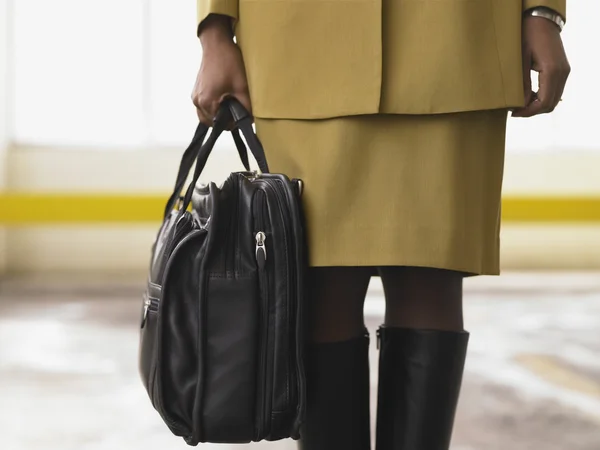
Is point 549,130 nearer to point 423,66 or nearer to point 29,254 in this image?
point 29,254

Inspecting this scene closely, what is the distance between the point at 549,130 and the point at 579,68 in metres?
0.50

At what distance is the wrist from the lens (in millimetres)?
980

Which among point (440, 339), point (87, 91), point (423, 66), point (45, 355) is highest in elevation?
point (87, 91)

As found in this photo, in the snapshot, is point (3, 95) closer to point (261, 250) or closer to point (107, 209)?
point (107, 209)

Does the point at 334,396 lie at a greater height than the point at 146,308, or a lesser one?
lesser

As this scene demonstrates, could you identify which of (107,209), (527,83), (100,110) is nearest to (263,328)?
(527,83)

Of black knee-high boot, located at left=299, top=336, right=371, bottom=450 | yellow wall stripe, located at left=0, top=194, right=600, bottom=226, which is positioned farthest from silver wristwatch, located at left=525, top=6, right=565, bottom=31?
yellow wall stripe, located at left=0, top=194, right=600, bottom=226

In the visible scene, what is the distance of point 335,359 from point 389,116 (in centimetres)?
30

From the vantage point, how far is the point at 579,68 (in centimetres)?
587

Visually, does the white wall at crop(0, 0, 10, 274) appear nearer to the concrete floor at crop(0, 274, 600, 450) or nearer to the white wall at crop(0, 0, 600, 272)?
the white wall at crop(0, 0, 600, 272)

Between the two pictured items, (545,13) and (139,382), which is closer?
(545,13)

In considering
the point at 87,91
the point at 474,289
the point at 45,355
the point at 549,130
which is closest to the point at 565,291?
the point at 474,289

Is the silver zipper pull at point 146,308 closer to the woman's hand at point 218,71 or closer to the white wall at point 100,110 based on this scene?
the woman's hand at point 218,71

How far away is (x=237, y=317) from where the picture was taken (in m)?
0.92
